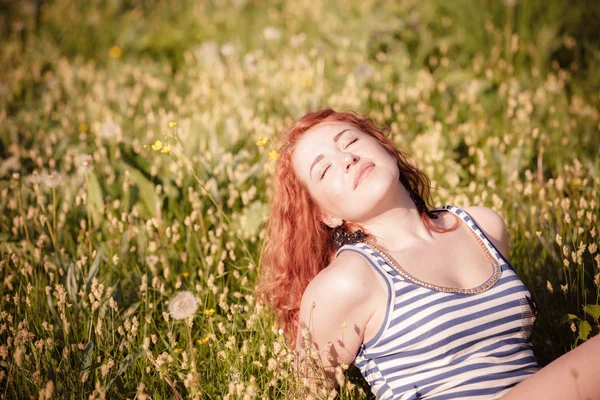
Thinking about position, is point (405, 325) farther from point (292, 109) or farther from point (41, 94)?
point (41, 94)

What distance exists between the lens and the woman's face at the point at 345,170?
2.04 meters

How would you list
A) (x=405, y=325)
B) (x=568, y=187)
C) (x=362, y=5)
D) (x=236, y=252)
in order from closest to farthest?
(x=405, y=325) < (x=236, y=252) < (x=568, y=187) < (x=362, y=5)

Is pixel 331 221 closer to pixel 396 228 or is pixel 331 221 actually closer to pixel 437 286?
pixel 396 228

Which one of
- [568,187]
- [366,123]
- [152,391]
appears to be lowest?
[152,391]

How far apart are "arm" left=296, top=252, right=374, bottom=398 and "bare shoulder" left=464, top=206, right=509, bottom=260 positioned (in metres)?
0.51

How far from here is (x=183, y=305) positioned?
237 centimetres

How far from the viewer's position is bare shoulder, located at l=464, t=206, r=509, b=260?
7.49ft

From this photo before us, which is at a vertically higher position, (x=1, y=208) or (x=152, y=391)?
(x=1, y=208)

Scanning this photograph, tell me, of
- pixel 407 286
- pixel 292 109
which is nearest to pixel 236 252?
pixel 407 286

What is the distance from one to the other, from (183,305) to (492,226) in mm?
1115

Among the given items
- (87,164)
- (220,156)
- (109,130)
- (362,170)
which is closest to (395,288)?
(362,170)

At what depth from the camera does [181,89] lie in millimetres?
4926

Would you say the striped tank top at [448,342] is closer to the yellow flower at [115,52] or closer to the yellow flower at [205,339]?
the yellow flower at [205,339]

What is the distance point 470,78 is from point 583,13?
Answer: 120cm
